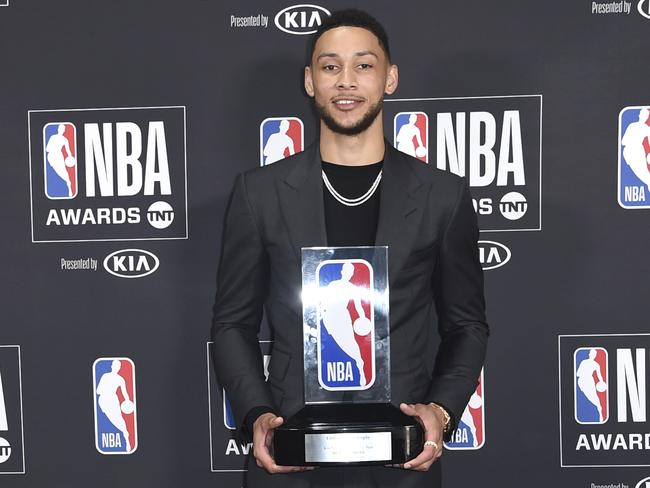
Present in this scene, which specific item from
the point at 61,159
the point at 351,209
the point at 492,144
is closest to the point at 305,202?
the point at 351,209

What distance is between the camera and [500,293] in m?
2.05

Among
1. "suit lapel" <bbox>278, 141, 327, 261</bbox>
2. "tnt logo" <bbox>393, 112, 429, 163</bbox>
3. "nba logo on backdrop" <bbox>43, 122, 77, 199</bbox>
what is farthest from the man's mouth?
"nba logo on backdrop" <bbox>43, 122, 77, 199</bbox>

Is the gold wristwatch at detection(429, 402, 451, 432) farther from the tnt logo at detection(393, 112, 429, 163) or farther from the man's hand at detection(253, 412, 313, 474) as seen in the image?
the tnt logo at detection(393, 112, 429, 163)

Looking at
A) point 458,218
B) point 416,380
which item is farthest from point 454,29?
point 416,380

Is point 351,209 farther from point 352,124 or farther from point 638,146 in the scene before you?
point 638,146

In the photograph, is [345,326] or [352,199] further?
[352,199]

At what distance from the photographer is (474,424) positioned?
2.07 meters

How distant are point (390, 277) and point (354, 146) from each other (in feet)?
0.99

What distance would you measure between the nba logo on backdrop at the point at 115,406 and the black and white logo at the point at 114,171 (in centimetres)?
39

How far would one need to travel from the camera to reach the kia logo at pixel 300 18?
6.64 ft

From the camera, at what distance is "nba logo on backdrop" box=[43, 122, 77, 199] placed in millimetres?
2066

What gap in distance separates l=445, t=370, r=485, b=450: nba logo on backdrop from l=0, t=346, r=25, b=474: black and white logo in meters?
1.29

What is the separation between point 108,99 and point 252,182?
2.46ft

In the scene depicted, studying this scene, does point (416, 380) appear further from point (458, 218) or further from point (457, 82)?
point (457, 82)
